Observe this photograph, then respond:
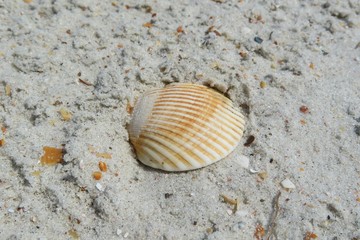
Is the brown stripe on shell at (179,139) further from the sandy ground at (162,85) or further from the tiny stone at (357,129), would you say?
the tiny stone at (357,129)

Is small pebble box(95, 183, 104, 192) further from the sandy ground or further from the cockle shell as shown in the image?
the cockle shell

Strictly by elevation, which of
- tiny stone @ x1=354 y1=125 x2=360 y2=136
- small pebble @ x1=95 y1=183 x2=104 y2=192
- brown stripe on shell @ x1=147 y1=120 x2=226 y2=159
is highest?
tiny stone @ x1=354 y1=125 x2=360 y2=136

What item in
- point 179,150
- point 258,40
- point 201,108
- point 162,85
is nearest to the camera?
point 179,150

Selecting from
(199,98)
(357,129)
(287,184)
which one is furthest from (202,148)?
(357,129)

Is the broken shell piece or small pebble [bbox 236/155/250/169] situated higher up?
the broken shell piece

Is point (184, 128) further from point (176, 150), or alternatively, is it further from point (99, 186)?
point (99, 186)

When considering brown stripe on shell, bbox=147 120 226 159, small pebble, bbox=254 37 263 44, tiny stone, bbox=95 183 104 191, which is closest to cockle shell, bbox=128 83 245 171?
brown stripe on shell, bbox=147 120 226 159
